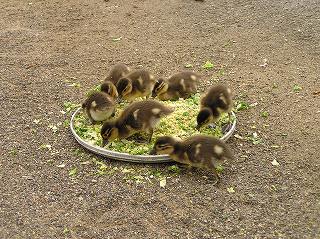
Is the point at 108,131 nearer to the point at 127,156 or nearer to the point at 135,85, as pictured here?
the point at 127,156

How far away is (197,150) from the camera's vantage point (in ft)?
12.1

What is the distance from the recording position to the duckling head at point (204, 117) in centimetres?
406

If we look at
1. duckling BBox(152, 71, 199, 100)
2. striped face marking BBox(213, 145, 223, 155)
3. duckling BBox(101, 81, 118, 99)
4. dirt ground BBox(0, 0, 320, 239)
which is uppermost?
striped face marking BBox(213, 145, 223, 155)

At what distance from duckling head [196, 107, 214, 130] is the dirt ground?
30 centimetres

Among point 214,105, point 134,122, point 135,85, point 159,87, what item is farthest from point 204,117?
point 135,85

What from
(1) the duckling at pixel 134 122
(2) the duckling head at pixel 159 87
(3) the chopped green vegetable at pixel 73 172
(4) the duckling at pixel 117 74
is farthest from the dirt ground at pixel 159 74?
(2) the duckling head at pixel 159 87

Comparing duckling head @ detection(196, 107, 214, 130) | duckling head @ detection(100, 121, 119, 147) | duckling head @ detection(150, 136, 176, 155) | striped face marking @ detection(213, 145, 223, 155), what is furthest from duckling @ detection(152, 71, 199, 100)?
striped face marking @ detection(213, 145, 223, 155)

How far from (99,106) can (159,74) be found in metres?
1.48

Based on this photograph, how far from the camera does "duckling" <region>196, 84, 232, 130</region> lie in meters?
4.07

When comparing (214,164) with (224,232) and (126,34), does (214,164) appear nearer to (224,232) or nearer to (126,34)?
(224,232)

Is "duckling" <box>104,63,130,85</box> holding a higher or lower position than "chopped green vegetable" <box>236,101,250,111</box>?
higher

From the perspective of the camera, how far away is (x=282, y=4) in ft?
23.6

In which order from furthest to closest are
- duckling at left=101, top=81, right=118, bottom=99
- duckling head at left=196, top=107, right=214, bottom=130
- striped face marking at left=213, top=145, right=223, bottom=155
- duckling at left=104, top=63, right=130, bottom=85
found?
1. duckling at left=104, top=63, right=130, bottom=85
2. duckling at left=101, top=81, right=118, bottom=99
3. duckling head at left=196, top=107, right=214, bottom=130
4. striped face marking at left=213, top=145, right=223, bottom=155

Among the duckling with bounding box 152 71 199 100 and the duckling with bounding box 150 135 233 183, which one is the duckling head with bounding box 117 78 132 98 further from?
the duckling with bounding box 150 135 233 183
